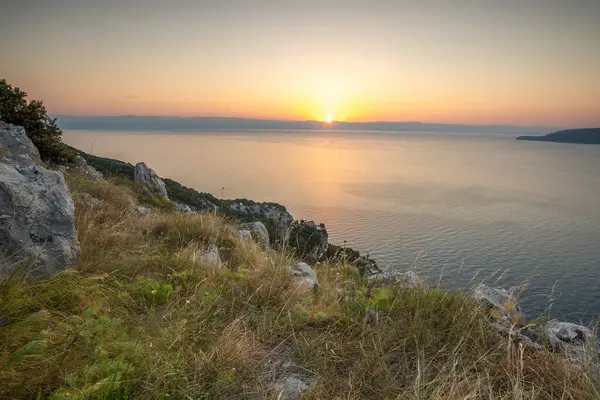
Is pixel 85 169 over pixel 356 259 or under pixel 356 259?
over

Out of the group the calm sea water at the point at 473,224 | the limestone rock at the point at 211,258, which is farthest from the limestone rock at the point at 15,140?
the limestone rock at the point at 211,258

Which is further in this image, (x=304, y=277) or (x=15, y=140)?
(x=15, y=140)

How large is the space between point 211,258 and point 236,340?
321 centimetres

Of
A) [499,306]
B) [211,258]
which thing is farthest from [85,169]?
[499,306]

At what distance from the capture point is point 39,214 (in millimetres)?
4996

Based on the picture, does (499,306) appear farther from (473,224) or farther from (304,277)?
(473,224)

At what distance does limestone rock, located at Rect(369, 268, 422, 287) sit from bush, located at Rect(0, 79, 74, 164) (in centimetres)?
1567

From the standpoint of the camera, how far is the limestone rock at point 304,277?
5.94 metres

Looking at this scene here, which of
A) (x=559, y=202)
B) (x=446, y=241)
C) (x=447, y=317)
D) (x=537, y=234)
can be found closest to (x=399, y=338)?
(x=447, y=317)

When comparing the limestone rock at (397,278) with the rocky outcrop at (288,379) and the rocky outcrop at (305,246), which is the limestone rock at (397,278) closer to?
the rocky outcrop at (305,246)

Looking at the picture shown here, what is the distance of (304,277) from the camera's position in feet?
20.8

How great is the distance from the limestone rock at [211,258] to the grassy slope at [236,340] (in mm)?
326

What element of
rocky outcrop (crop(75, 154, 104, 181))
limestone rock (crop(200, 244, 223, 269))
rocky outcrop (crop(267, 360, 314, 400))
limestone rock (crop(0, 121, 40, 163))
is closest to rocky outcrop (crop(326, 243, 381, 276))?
limestone rock (crop(200, 244, 223, 269))

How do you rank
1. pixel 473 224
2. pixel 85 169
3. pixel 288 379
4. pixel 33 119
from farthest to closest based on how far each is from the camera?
pixel 473 224, pixel 85 169, pixel 33 119, pixel 288 379
